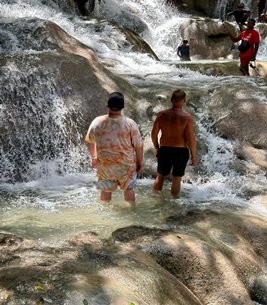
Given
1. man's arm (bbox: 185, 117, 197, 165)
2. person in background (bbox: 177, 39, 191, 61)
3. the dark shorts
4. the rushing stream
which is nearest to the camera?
the rushing stream

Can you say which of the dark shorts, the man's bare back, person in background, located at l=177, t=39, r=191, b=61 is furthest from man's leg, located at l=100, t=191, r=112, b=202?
person in background, located at l=177, t=39, r=191, b=61

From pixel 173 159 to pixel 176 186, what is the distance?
1.42 ft

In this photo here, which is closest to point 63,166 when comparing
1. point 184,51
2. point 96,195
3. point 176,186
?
point 96,195

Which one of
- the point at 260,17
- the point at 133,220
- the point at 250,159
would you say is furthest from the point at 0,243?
the point at 260,17

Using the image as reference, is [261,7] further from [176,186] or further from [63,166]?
[176,186]

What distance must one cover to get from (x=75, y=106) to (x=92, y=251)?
4.81 metres

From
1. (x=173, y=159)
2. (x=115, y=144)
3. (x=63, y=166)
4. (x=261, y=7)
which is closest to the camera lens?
(x=115, y=144)

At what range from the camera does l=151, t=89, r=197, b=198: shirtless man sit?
6371mm

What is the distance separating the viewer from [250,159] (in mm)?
8414

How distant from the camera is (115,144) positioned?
5.56 m

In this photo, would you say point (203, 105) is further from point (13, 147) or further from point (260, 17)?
point (260, 17)

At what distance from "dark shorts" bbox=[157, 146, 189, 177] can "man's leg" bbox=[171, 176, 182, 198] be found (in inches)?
3.3

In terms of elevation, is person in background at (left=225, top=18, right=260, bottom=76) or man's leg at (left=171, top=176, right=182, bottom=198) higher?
person in background at (left=225, top=18, right=260, bottom=76)

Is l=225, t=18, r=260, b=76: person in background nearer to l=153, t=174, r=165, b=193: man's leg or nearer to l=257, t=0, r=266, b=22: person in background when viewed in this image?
l=153, t=174, r=165, b=193: man's leg
